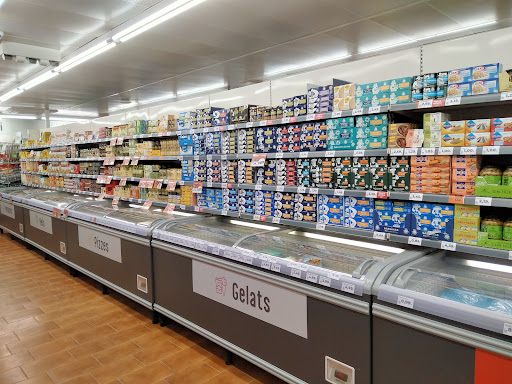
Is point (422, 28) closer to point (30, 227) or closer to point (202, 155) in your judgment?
point (202, 155)

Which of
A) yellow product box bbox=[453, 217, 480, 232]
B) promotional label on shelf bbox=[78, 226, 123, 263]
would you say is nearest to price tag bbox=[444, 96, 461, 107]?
yellow product box bbox=[453, 217, 480, 232]

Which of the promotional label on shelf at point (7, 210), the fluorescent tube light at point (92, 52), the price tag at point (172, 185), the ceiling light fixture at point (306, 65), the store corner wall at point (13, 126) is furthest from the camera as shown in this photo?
the store corner wall at point (13, 126)

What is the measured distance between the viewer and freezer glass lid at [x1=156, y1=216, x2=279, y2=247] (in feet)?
11.5

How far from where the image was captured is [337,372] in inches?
94.7

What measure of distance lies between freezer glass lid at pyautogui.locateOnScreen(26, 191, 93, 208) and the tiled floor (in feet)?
5.02

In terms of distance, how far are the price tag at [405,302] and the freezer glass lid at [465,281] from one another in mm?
85

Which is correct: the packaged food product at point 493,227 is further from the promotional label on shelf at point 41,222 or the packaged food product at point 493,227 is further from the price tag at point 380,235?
the promotional label on shelf at point 41,222

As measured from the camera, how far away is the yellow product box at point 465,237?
2.38 m

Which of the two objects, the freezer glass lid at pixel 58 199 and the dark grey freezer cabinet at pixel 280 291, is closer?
the dark grey freezer cabinet at pixel 280 291

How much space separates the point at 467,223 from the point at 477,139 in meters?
0.53

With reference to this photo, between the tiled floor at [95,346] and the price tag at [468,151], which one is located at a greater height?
the price tag at [468,151]

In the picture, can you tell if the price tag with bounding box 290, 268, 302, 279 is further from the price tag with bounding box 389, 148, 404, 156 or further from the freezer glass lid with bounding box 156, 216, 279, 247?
the price tag with bounding box 389, 148, 404, 156

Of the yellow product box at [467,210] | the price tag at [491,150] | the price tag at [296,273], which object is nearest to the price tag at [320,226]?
the price tag at [296,273]

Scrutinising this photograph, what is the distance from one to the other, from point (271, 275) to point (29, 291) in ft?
13.5
